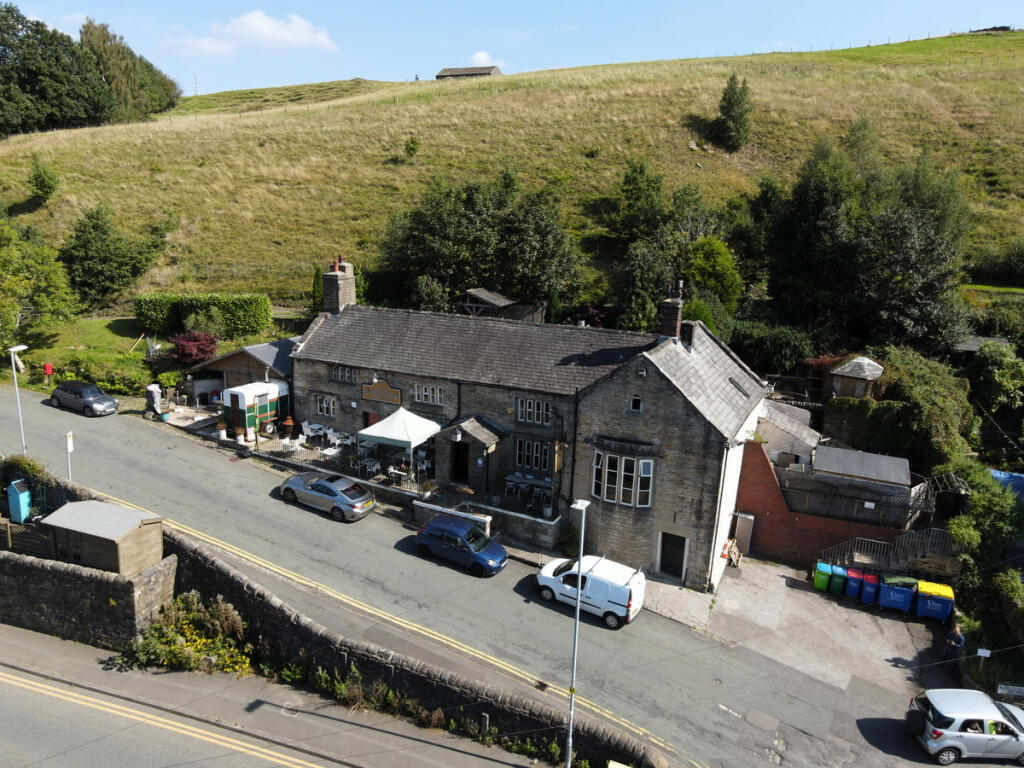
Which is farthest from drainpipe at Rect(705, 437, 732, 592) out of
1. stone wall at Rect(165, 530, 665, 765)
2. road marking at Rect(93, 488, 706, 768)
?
stone wall at Rect(165, 530, 665, 765)

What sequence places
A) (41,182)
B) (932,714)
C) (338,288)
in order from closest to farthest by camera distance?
(932,714)
(338,288)
(41,182)

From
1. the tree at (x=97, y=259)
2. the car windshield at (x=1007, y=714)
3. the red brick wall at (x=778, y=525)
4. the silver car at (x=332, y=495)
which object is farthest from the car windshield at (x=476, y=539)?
the tree at (x=97, y=259)

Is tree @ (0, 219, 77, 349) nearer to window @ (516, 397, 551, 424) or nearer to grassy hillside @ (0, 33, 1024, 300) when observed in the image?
grassy hillside @ (0, 33, 1024, 300)

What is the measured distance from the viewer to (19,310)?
37.1 metres

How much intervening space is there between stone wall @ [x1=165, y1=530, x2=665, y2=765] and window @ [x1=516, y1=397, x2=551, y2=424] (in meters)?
11.6

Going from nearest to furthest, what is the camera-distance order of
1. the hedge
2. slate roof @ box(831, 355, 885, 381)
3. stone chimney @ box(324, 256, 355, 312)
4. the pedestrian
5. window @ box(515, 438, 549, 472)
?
the pedestrian, window @ box(515, 438, 549, 472), slate roof @ box(831, 355, 885, 381), stone chimney @ box(324, 256, 355, 312), the hedge

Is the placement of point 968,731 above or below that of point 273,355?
below

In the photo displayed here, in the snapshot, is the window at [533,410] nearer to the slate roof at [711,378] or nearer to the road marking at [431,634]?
the slate roof at [711,378]

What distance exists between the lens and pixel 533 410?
26.5 meters

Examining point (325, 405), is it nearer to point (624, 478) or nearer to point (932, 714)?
point (624, 478)

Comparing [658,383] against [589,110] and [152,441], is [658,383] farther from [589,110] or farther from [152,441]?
[589,110]

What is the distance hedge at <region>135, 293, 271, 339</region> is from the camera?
41.3 metres

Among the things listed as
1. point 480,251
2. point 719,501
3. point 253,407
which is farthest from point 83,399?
point 719,501

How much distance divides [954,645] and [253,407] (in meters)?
29.6
